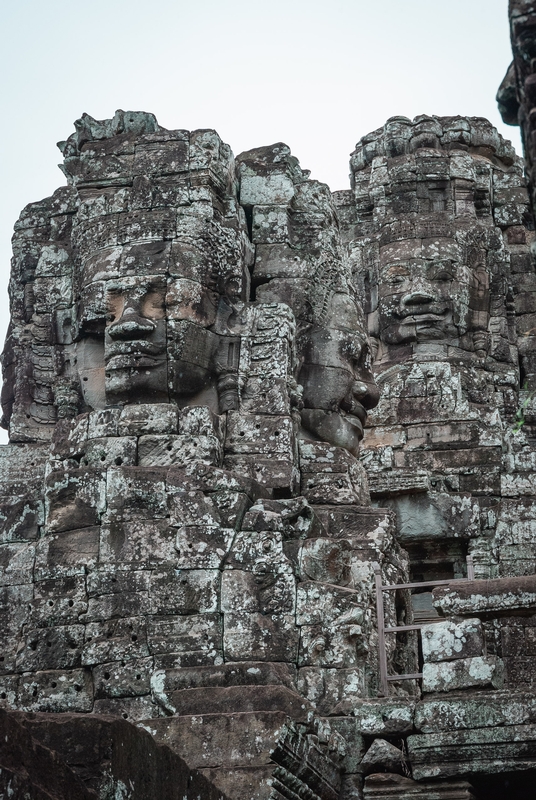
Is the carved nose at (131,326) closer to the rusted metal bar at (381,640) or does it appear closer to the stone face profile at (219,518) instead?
the stone face profile at (219,518)

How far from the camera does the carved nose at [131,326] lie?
16.0 metres

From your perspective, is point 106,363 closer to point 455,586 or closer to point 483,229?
point 455,586

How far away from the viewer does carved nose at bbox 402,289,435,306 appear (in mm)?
26547

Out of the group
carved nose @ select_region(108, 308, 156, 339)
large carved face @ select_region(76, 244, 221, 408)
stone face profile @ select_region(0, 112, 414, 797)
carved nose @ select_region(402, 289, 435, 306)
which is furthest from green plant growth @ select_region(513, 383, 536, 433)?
carved nose @ select_region(108, 308, 156, 339)

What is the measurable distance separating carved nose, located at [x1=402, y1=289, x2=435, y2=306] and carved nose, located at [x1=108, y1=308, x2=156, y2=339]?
36.2ft

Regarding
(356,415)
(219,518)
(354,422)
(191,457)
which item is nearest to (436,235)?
(356,415)

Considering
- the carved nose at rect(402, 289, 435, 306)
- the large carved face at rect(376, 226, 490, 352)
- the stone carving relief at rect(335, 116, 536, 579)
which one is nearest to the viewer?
the stone carving relief at rect(335, 116, 536, 579)

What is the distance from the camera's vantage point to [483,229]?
91.7 ft

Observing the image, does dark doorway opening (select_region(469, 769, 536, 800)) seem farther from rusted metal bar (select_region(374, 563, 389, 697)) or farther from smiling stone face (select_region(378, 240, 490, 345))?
smiling stone face (select_region(378, 240, 490, 345))

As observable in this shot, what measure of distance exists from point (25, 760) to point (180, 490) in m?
7.00

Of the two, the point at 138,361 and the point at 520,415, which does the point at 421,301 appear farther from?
the point at 138,361

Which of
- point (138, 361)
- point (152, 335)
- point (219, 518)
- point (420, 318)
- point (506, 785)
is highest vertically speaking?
point (420, 318)

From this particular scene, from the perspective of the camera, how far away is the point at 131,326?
1603 cm

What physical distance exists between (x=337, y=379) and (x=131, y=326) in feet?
8.43
